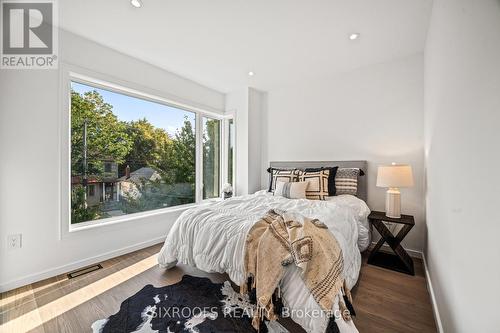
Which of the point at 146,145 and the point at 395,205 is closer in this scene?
the point at 395,205

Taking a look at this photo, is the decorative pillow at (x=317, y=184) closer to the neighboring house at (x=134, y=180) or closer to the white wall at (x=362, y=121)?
the white wall at (x=362, y=121)

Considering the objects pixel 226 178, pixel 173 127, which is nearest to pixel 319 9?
pixel 173 127

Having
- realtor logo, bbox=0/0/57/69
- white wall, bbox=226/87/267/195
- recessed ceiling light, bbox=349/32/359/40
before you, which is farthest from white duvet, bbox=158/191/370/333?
realtor logo, bbox=0/0/57/69

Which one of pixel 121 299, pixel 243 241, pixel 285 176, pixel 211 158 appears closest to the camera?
pixel 243 241

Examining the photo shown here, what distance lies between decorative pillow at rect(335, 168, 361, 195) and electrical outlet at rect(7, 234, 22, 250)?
3568 mm

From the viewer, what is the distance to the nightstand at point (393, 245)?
221 cm

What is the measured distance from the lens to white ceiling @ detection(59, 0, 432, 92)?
1893mm

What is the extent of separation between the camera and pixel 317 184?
2.84m

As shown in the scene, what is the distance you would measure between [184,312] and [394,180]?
239cm

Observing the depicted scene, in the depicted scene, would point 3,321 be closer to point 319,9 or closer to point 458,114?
point 458,114

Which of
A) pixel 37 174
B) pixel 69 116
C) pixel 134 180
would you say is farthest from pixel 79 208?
pixel 69 116

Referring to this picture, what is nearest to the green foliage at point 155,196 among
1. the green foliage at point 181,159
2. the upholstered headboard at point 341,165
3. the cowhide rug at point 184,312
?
the green foliage at point 181,159

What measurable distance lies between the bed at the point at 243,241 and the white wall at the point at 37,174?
1.08 meters

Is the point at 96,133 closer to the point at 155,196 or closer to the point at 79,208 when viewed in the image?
the point at 79,208
